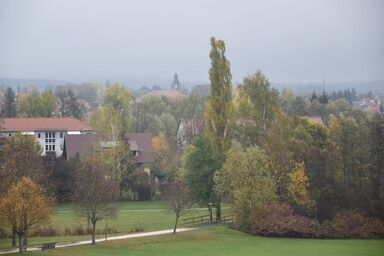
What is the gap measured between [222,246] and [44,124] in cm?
4352

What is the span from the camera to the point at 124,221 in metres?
44.3

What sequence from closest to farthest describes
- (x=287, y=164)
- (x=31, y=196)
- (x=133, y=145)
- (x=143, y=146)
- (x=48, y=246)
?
1. (x=31, y=196)
2. (x=48, y=246)
3. (x=287, y=164)
4. (x=133, y=145)
5. (x=143, y=146)

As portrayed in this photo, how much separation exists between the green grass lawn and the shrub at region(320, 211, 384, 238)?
3.67ft

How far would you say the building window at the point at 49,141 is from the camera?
243ft

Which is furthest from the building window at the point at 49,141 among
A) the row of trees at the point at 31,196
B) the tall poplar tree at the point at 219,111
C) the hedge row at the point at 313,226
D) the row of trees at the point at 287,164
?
the hedge row at the point at 313,226

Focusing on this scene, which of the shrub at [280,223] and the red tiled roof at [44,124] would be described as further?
the red tiled roof at [44,124]

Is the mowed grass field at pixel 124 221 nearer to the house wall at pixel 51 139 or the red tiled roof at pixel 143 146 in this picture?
the red tiled roof at pixel 143 146

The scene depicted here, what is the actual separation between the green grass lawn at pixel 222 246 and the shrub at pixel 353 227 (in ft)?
3.67

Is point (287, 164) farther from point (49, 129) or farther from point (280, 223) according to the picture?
point (49, 129)

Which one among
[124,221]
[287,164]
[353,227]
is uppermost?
[287,164]

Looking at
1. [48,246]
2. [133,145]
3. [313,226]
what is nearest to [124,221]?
[48,246]

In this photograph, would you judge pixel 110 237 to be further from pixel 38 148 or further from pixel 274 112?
pixel 38 148

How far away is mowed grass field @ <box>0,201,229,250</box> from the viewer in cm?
3772

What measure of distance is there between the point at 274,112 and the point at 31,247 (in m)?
→ 22.1
